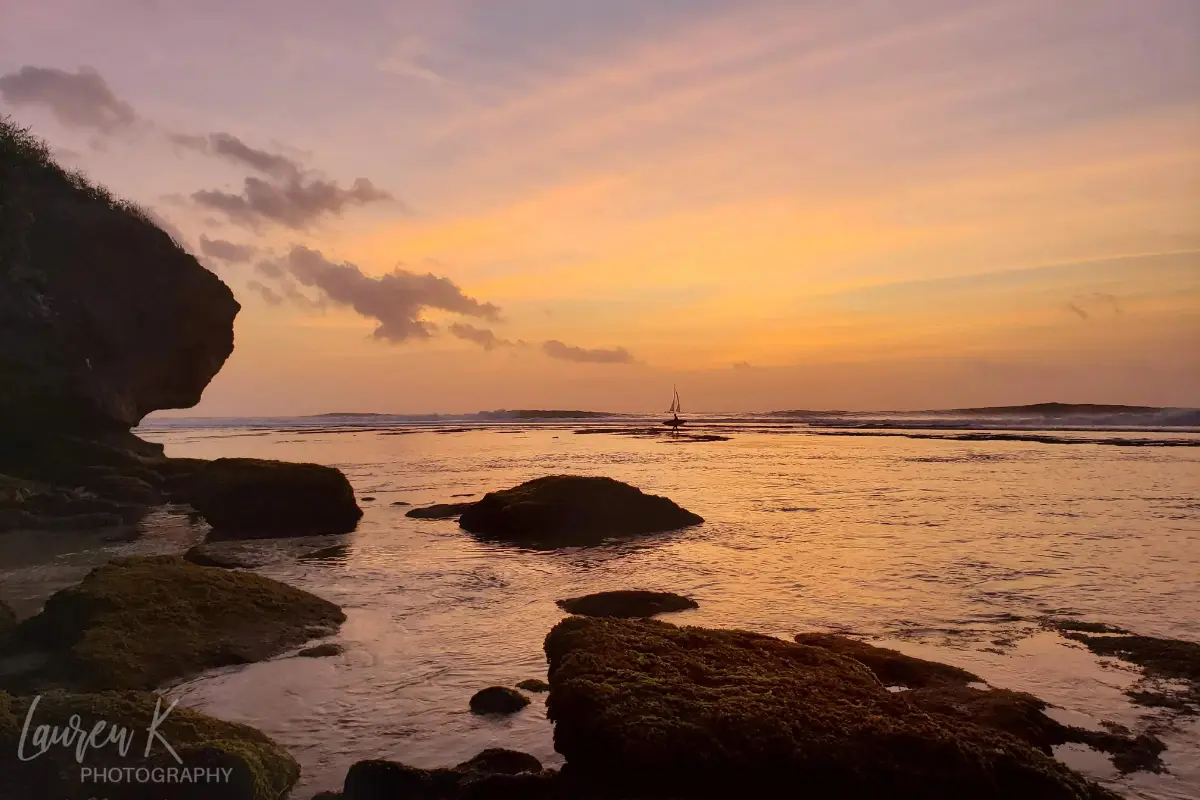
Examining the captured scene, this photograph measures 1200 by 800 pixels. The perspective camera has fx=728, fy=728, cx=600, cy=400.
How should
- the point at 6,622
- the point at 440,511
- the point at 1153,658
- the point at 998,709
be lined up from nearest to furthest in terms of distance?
1. the point at 998,709
2. the point at 1153,658
3. the point at 6,622
4. the point at 440,511

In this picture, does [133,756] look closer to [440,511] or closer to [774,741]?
[774,741]

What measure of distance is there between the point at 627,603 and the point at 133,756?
677 centimetres

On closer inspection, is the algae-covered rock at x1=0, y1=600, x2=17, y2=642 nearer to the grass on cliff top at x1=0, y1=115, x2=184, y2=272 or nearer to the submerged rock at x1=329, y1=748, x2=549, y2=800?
the submerged rock at x1=329, y1=748, x2=549, y2=800

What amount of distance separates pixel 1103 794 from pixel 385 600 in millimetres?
9378

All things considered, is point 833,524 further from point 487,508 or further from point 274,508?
point 274,508

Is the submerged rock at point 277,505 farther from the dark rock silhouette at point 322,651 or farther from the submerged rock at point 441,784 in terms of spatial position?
the submerged rock at point 441,784

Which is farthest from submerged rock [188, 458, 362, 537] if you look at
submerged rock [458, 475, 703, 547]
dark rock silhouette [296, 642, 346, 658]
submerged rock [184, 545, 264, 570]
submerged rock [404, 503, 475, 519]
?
dark rock silhouette [296, 642, 346, 658]

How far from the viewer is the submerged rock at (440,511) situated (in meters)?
20.3

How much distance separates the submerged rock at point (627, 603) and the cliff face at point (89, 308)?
21.4 m

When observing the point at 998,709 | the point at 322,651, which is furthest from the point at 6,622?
the point at 998,709

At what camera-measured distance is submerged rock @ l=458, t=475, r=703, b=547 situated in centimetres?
1764

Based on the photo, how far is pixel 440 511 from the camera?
20500 mm

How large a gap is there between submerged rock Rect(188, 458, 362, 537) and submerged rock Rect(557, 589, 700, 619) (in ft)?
31.6

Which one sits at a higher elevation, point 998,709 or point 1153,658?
point 998,709
